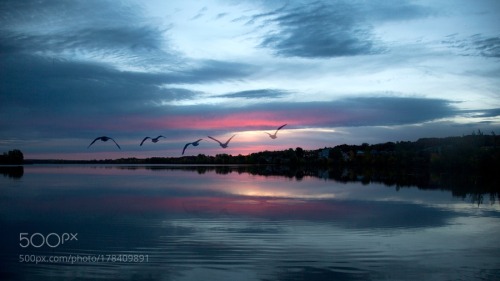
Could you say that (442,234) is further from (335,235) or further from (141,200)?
(141,200)

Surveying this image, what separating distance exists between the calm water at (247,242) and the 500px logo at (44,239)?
39 millimetres

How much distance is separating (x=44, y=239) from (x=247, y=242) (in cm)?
754

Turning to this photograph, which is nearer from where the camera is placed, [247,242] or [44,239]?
[247,242]

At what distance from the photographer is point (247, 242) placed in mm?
14938

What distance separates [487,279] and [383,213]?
12257 millimetres

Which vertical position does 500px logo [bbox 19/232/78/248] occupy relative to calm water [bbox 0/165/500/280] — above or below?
below

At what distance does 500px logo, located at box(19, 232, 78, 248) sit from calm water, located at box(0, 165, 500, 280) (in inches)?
1.5

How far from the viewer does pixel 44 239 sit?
15.8m

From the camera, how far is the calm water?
456 inches

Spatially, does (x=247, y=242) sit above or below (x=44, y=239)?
above

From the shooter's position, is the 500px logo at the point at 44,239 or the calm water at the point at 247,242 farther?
the 500px logo at the point at 44,239

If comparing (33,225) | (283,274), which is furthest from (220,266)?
(33,225)

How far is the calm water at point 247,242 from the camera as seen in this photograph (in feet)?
38.0

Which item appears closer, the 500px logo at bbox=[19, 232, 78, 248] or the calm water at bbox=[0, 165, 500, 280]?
the calm water at bbox=[0, 165, 500, 280]
